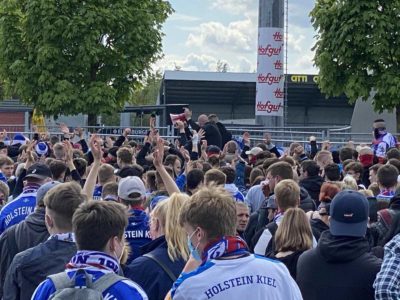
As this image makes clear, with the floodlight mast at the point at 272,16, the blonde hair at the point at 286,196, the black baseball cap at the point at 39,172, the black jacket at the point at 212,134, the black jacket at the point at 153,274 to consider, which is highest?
the floodlight mast at the point at 272,16

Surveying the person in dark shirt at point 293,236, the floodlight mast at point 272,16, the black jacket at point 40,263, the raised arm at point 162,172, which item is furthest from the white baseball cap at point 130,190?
the floodlight mast at point 272,16

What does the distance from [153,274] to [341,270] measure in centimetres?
123

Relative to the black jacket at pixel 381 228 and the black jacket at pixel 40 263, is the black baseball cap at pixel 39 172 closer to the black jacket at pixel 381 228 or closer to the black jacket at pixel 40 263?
the black jacket at pixel 40 263

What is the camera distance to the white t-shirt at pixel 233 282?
14.5ft

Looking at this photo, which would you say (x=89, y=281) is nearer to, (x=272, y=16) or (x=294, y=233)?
(x=294, y=233)

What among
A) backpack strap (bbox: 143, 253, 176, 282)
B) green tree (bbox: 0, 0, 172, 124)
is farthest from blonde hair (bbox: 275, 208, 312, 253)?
green tree (bbox: 0, 0, 172, 124)

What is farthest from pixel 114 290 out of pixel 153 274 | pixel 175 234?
pixel 175 234

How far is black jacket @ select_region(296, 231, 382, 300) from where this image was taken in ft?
18.5

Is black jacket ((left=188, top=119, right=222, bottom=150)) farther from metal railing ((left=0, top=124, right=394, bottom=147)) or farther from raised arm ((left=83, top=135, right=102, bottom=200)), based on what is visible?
raised arm ((left=83, top=135, right=102, bottom=200))

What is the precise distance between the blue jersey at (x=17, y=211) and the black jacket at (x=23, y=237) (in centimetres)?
111

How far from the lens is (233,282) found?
4.42m

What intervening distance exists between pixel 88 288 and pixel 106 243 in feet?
1.15

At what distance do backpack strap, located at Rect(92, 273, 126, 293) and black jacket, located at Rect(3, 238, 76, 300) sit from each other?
53.9 inches

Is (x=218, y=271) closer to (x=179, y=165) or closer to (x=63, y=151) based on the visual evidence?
(x=179, y=165)
